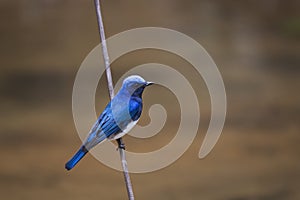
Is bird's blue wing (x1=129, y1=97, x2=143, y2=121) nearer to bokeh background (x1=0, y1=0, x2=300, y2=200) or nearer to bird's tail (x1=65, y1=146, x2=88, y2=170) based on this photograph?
bird's tail (x1=65, y1=146, x2=88, y2=170)

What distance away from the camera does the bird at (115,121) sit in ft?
2.80

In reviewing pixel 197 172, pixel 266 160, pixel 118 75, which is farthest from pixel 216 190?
pixel 118 75

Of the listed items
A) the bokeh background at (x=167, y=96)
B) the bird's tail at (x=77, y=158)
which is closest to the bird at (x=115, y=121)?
the bird's tail at (x=77, y=158)

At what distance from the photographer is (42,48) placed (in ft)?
11.9

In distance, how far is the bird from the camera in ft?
2.80

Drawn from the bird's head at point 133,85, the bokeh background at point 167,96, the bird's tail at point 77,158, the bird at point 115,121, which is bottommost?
the bird's tail at point 77,158

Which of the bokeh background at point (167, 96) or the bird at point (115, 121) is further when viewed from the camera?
the bokeh background at point (167, 96)

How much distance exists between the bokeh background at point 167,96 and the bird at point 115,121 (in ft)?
4.93

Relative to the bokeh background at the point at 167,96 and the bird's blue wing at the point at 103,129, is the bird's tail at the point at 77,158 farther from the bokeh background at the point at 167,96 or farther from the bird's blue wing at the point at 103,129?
the bokeh background at the point at 167,96

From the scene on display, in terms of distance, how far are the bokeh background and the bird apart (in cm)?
150

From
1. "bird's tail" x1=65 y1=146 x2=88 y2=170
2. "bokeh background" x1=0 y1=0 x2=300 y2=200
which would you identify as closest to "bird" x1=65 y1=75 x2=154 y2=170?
"bird's tail" x1=65 y1=146 x2=88 y2=170

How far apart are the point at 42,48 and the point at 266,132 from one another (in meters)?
1.31

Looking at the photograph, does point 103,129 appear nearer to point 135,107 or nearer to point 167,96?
point 135,107

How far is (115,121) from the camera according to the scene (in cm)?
90
